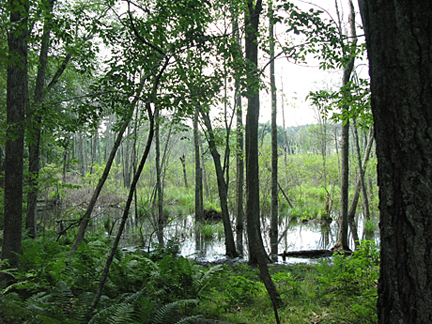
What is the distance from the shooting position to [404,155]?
1.61 m

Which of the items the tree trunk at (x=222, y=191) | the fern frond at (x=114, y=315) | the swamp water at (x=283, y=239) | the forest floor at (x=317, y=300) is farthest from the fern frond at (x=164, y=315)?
the swamp water at (x=283, y=239)

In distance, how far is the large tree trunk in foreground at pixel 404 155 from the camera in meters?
1.55

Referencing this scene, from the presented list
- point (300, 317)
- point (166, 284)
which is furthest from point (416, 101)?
point (166, 284)

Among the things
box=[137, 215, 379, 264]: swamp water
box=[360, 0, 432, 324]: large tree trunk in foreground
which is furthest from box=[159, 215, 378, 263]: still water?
box=[360, 0, 432, 324]: large tree trunk in foreground

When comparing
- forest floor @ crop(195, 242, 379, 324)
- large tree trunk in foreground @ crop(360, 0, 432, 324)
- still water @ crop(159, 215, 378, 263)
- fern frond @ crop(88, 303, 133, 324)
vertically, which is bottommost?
still water @ crop(159, 215, 378, 263)

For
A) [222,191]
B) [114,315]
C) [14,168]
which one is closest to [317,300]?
[114,315]

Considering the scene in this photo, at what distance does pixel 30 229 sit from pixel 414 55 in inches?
300

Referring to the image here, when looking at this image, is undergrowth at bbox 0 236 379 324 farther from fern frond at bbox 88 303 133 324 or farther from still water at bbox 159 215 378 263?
Result: still water at bbox 159 215 378 263

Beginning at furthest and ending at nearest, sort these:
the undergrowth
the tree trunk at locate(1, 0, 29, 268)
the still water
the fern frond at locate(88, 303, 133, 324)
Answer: the still water → the tree trunk at locate(1, 0, 29, 268) → the undergrowth → the fern frond at locate(88, 303, 133, 324)

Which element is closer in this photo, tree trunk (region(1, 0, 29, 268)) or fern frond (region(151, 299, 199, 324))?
fern frond (region(151, 299, 199, 324))

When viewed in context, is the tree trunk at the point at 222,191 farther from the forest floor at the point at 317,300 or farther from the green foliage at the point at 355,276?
the green foliage at the point at 355,276

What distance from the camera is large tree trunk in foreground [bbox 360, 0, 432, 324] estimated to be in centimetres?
155

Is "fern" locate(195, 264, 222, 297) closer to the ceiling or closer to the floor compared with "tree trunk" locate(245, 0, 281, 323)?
closer to the floor

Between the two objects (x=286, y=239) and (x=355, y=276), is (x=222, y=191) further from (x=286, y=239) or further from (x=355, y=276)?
(x=286, y=239)
